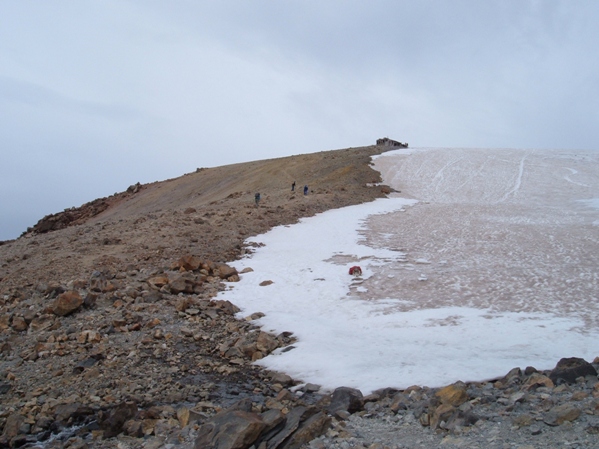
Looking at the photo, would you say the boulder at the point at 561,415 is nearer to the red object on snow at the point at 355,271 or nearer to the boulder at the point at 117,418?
the boulder at the point at 117,418

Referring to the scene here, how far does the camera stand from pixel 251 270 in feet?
44.2

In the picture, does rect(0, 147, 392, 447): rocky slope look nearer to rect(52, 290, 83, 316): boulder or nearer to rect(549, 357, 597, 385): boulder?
rect(52, 290, 83, 316): boulder

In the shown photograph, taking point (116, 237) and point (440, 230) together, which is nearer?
point (116, 237)

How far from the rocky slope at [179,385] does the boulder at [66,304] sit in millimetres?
20

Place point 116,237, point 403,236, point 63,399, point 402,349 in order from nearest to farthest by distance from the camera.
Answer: point 63,399 → point 402,349 → point 116,237 → point 403,236

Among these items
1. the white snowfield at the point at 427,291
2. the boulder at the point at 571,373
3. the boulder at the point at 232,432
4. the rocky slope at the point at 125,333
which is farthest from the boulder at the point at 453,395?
the rocky slope at the point at 125,333

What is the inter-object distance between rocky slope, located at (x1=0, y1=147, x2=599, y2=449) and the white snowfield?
2.35ft

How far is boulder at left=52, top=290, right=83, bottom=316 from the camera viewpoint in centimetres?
927

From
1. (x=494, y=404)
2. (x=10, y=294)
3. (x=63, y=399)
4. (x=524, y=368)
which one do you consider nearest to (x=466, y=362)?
(x=524, y=368)

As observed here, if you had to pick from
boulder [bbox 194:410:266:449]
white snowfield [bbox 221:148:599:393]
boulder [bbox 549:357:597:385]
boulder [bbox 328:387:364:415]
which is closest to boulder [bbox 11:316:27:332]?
white snowfield [bbox 221:148:599:393]

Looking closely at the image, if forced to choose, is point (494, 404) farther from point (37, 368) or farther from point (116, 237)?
point (116, 237)

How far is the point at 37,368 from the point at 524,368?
24.6 ft

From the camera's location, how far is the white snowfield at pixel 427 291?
7789 millimetres

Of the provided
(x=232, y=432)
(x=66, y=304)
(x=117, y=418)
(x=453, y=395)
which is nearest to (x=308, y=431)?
(x=232, y=432)
